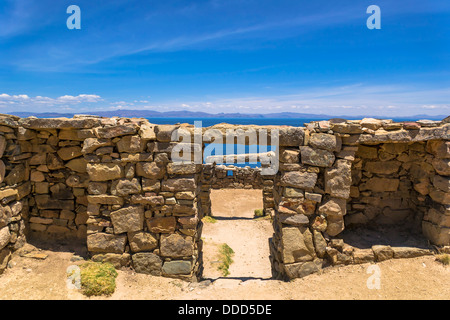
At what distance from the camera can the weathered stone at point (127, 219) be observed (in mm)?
6184

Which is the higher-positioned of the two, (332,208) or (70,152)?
(70,152)

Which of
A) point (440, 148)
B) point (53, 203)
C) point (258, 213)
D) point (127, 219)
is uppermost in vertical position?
point (440, 148)

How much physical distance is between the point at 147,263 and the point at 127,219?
1.07 metres

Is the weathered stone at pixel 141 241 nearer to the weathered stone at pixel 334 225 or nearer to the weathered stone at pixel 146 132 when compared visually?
the weathered stone at pixel 146 132

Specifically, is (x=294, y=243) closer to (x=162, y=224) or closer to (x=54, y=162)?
(x=162, y=224)

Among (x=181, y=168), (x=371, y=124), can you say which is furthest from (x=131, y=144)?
(x=371, y=124)

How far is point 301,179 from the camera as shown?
20.4ft

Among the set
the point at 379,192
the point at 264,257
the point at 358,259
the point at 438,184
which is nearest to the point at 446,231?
the point at 438,184

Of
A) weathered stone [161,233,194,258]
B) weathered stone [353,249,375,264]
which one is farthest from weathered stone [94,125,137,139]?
weathered stone [353,249,375,264]

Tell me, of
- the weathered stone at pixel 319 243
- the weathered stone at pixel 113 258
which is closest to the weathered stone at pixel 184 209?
the weathered stone at pixel 113 258

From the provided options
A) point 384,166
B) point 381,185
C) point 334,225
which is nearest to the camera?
point 334,225

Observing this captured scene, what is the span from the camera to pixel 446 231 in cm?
640

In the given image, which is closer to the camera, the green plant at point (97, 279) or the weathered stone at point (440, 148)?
the green plant at point (97, 279)

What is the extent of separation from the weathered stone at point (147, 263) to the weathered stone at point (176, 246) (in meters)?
0.22
